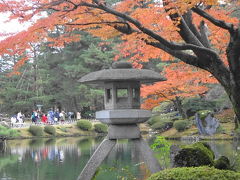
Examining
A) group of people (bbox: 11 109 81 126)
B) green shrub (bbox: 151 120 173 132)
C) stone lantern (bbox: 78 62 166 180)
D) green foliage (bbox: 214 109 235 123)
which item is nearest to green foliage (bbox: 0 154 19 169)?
stone lantern (bbox: 78 62 166 180)

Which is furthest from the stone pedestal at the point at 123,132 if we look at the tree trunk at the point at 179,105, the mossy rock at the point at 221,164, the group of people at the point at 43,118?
the group of people at the point at 43,118

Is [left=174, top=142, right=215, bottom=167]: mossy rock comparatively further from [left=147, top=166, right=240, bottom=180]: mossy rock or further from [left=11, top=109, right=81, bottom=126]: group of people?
[left=11, top=109, right=81, bottom=126]: group of people

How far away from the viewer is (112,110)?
23.5 ft

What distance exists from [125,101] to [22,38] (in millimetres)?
2429

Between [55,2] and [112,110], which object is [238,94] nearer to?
[112,110]

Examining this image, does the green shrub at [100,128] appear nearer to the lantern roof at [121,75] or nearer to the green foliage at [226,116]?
the green foliage at [226,116]

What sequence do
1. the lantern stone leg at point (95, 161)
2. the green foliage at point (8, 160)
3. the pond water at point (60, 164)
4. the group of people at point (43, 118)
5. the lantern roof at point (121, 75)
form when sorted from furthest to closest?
the group of people at point (43, 118), the green foliage at point (8, 160), the pond water at point (60, 164), the lantern stone leg at point (95, 161), the lantern roof at point (121, 75)

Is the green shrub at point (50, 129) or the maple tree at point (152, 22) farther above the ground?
the maple tree at point (152, 22)

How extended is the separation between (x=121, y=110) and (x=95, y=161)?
1223 millimetres

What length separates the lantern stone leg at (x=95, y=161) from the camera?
24.0 feet

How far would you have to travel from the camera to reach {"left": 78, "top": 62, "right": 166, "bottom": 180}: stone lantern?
7094 millimetres

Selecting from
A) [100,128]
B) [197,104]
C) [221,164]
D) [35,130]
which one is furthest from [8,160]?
[100,128]

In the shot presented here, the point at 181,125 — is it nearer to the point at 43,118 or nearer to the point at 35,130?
the point at 35,130

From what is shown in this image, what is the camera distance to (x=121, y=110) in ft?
23.4
